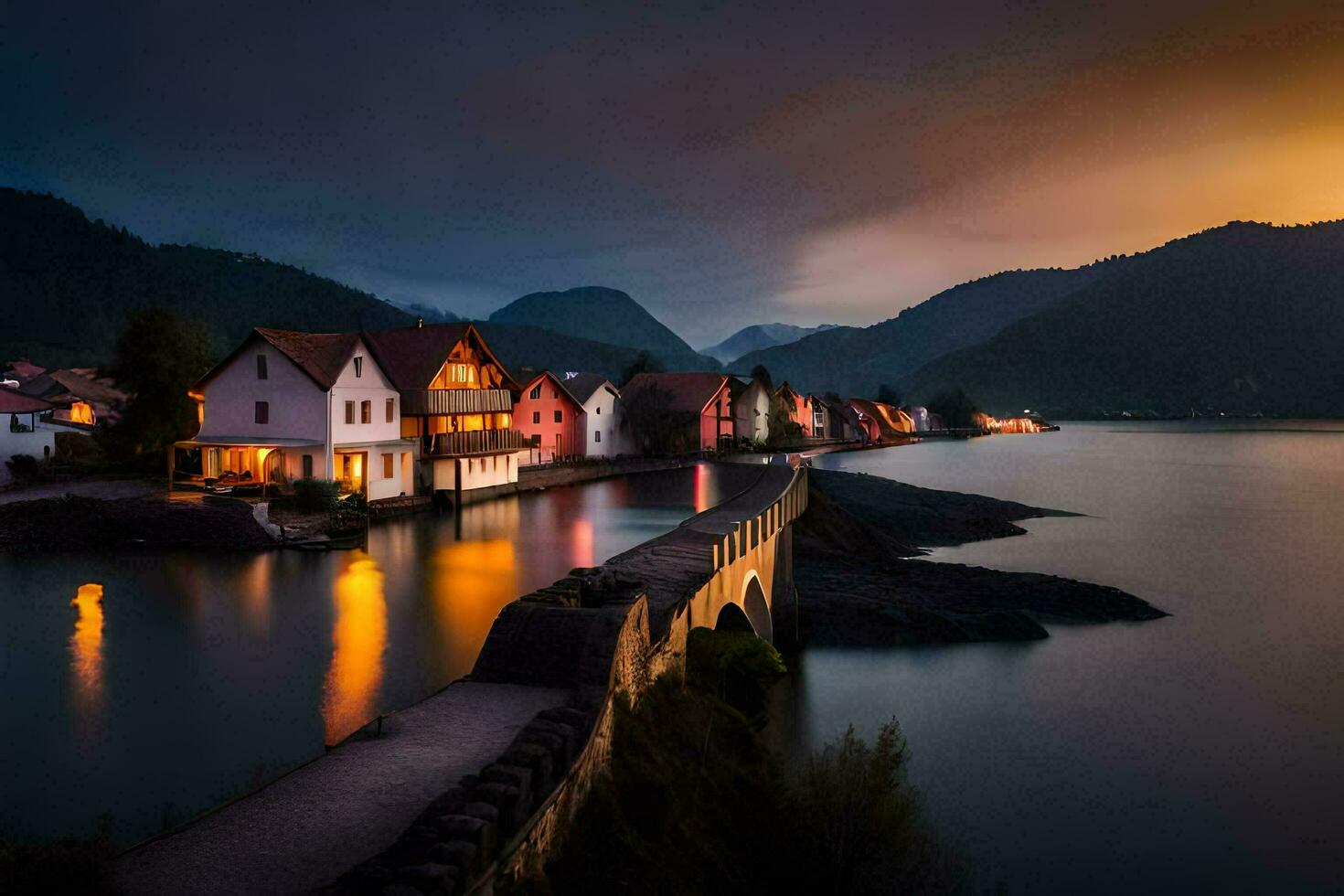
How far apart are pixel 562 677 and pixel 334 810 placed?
12.6 feet

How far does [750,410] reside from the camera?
86.4 meters

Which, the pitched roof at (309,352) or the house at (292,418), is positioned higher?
the pitched roof at (309,352)

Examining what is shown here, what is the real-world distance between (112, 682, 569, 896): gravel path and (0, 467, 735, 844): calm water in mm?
4147

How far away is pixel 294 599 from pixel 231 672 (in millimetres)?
6424

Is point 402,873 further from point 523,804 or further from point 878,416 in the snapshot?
point 878,416

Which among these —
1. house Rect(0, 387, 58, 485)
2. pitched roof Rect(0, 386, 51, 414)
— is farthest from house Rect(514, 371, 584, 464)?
pitched roof Rect(0, 386, 51, 414)

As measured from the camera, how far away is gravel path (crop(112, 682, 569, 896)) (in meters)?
7.46

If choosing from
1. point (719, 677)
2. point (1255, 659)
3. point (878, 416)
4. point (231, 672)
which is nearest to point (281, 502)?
point (231, 672)

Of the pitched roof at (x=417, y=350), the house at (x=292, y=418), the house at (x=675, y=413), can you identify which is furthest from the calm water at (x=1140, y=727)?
the house at (x=675, y=413)

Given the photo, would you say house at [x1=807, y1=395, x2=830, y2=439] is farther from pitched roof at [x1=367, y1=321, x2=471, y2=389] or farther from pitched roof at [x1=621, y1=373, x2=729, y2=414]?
pitched roof at [x1=367, y1=321, x2=471, y2=389]

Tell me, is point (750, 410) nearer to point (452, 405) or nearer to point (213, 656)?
point (452, 405)

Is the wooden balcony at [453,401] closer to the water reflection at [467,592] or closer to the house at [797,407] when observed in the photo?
the water reflection at [467,592]

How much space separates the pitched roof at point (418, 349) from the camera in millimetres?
45844

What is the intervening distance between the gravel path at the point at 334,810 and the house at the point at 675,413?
196 ft
